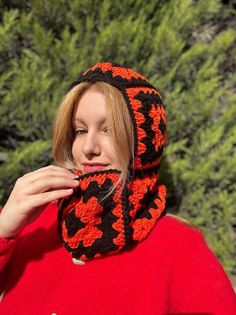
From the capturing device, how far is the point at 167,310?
Answer: 5.24 ft

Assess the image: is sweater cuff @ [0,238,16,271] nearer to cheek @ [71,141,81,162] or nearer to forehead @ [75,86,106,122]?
cheek @ [71,141,81,162]

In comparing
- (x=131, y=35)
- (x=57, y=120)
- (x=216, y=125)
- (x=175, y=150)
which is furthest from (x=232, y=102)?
(x=57, y=120)

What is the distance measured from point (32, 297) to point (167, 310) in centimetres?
63

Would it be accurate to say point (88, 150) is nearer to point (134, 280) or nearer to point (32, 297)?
point (134, 280)

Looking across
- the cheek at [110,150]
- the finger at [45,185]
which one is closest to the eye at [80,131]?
the cheek at [110,150]

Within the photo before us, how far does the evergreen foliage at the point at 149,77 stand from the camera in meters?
3.23

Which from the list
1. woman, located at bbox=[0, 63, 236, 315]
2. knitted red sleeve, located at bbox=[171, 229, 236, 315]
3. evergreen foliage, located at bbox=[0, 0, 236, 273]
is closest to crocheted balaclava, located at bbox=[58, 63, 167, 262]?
woman, located at bbox=[0, 63, 236, 315]

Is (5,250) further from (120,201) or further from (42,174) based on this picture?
(120,201)

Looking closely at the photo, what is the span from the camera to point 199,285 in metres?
1.57

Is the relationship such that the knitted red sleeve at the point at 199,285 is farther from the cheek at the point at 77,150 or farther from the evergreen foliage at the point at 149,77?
the evergreen foliage at the point at 149,77

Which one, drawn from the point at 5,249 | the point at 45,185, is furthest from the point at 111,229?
the point at 5,249

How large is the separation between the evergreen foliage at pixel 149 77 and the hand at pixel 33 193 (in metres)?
1.50

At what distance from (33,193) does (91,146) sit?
34cm

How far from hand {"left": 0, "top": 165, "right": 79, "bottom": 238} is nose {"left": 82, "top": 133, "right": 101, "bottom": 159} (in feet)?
0.44
